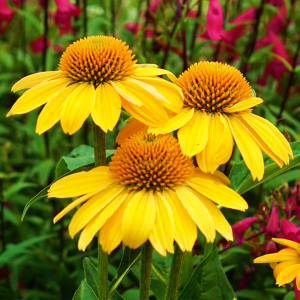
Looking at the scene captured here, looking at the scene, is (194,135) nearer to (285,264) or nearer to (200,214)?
(200,214)

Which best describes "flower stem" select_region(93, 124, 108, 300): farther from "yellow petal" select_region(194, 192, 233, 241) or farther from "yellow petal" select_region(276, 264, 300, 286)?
"yellow petal" select_region(276, 264, 300, 286)

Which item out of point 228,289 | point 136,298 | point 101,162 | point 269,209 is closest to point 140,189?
point 101,162

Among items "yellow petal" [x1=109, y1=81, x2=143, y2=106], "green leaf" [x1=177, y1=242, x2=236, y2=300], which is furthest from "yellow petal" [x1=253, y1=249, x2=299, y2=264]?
"yellow petal" [x1=109, y1=81, x2=143, y2=106]

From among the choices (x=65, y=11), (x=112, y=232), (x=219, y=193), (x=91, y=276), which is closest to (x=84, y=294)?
(x=91, y=276)

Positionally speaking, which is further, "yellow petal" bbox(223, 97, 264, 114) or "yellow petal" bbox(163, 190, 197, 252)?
"yellow petal" bbox(223, 97, 264, 114)

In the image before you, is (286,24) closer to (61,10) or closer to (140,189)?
(61,10)

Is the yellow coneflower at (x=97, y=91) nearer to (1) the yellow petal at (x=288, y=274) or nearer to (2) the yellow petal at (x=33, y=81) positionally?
(2) the yellow petal at (x=33, y=81)

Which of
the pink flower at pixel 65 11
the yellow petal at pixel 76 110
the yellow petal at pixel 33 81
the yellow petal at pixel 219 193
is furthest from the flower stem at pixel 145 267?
the pink flower at pixel 65 11
